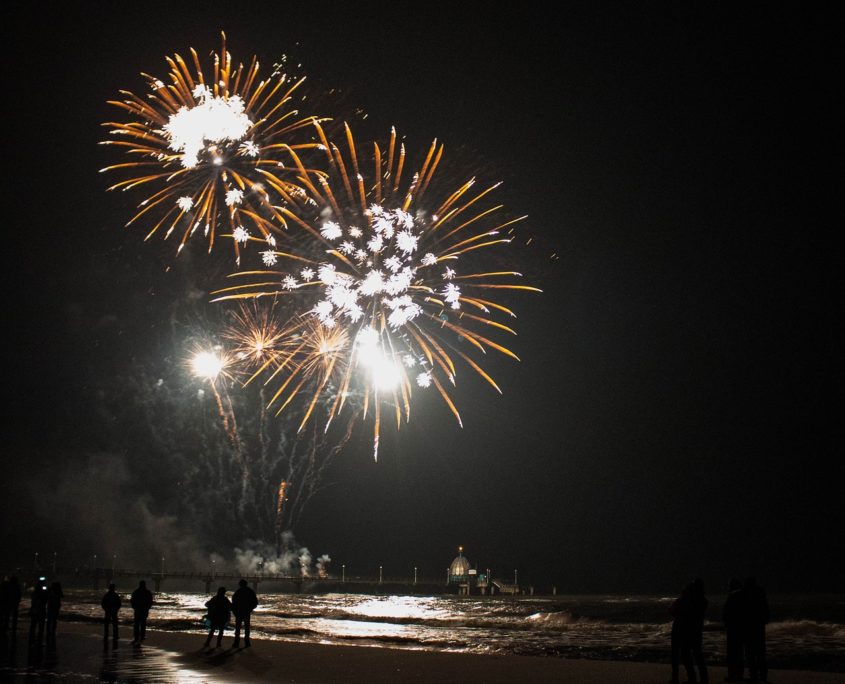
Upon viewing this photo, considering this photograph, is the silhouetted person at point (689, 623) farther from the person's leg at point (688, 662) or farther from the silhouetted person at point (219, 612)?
the silhouetted person at point (219, 612)

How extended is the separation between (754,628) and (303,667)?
736cm

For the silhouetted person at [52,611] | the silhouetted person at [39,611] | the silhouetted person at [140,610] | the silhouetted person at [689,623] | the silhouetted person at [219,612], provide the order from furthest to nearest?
the silhouetted person at [140,610] → the silhouetted person at [52,611] → the silhouetted person at [39,611] → the silhouetted person at [219,612] → the silhouetted person at [689,623]

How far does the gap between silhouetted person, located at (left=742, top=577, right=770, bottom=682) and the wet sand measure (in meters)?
0.31

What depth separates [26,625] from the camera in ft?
87.1

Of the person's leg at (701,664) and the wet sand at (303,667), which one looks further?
the wet sand at (303,667)

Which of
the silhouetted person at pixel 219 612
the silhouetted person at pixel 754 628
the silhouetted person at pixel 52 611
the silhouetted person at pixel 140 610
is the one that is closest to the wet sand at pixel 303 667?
the silhouetted person at pixel 754 628

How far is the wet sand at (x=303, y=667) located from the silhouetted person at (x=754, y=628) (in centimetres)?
31

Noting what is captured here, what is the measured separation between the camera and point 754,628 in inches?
521

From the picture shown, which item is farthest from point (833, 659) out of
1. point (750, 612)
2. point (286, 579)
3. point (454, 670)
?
point (286, 579)

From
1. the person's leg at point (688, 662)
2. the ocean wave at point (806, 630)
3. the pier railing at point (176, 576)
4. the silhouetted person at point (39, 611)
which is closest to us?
the person's leg at point (688, 662)

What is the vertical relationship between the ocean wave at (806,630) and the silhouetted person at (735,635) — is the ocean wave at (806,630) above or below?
below

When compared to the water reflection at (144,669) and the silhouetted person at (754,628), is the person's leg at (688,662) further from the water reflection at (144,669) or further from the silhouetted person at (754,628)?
the water reflection at (144,669)

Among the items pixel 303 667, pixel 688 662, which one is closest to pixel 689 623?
pixel 688 662

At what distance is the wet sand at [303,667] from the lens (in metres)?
12.7
